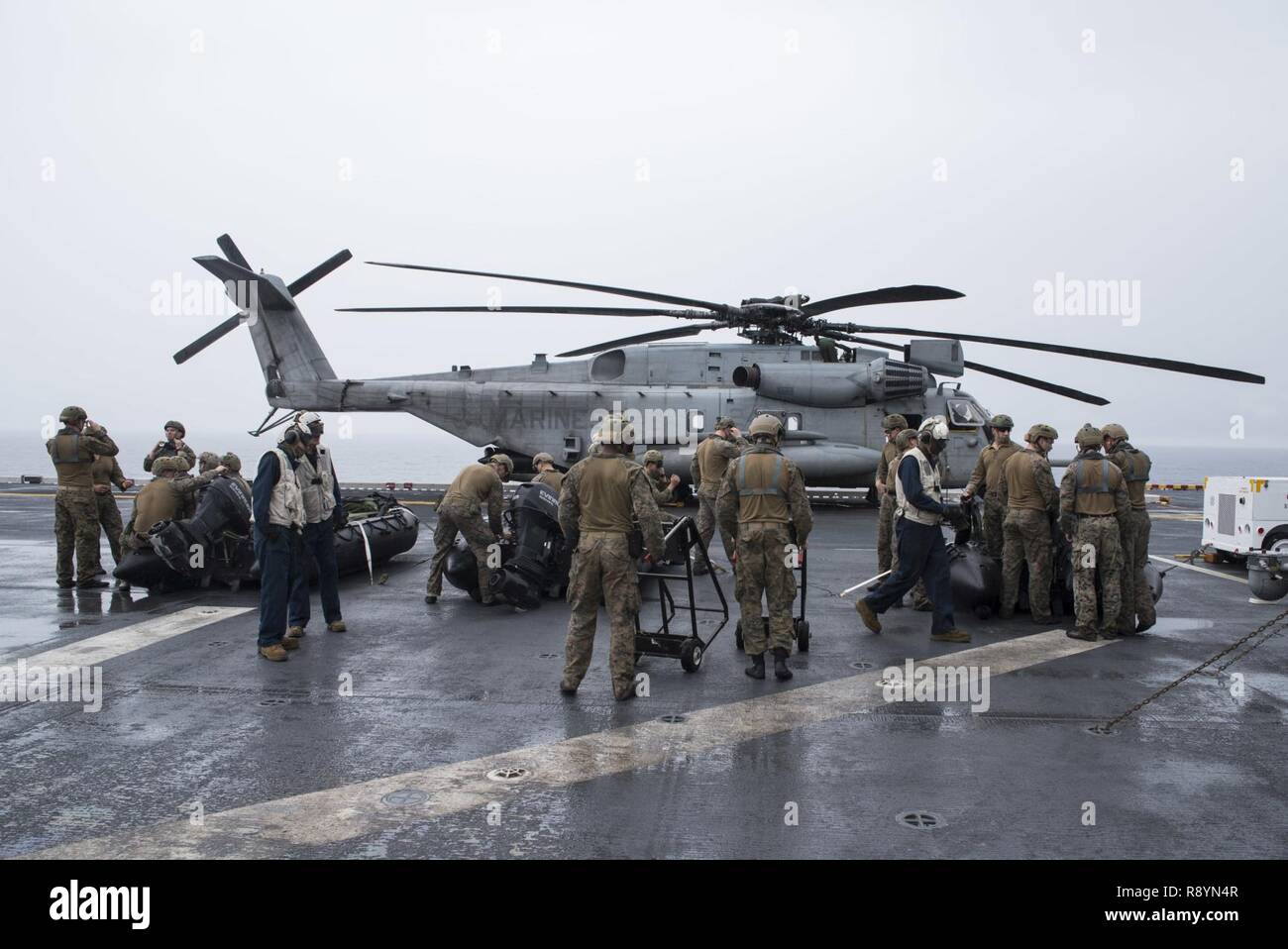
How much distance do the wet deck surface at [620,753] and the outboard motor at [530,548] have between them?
84cm

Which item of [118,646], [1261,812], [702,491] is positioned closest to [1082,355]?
[702,491]

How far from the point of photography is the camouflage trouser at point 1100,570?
7645mm

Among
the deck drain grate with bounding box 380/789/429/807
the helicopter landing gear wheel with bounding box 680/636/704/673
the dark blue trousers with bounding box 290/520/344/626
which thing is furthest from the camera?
the dark blue trousers with bounding box 290/520/344/626

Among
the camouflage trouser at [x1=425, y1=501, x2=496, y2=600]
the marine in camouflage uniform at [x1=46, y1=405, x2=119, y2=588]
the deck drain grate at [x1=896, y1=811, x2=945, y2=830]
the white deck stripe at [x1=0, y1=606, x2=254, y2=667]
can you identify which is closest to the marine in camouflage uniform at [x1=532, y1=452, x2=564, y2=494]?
the camouflage trouser at [x1=425, y1=501, x2=496, y2=600]

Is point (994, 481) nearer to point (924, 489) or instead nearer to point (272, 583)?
point (924, 489)

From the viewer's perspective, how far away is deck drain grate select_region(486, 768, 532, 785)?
4520mm

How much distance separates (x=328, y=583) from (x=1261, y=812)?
6771mm

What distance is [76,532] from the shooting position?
988 centimetres

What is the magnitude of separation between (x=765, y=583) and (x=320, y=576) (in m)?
3.95

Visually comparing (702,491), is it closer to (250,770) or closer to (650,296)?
(650,296)

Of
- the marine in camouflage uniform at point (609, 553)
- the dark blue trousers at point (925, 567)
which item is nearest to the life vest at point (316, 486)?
the marine in camouflage uniform at point (609, 553)

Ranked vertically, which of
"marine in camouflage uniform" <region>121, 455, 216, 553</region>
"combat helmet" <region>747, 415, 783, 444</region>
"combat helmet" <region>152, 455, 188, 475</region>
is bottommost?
"marine in camouflage uniform" <region>121, 455, 216, 553</region>

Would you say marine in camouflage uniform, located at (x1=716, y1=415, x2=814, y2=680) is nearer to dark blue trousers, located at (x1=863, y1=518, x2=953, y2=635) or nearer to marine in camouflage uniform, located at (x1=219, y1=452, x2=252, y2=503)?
dark blue trousers, located at (x1=863, y1=518, x2=953, y2=635)

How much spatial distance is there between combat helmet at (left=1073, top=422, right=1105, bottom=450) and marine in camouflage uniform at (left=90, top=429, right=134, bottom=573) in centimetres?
983
